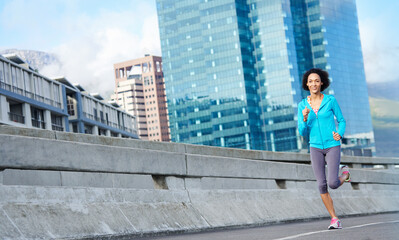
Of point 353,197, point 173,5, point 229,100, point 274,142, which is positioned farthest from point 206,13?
point 353,197

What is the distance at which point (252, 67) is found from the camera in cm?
16700

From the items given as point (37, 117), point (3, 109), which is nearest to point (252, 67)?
point (37, 117)

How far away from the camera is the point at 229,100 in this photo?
164m

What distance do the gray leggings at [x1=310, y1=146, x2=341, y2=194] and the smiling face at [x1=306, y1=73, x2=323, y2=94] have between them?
0.73 m

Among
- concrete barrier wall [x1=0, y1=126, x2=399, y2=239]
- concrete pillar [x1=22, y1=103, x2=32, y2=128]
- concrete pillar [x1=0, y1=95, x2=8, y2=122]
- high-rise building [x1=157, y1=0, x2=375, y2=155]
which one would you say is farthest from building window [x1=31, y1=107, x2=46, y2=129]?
high-rise building [x1=157, y1=0, x2=375, y2=155]

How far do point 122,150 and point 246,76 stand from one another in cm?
15886

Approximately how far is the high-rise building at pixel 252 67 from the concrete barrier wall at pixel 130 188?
151 metres

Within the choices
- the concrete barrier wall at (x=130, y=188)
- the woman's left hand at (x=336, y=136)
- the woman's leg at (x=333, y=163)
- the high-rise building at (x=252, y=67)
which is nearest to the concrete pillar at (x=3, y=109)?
the concrete barrier wall at (x=130, y=188)

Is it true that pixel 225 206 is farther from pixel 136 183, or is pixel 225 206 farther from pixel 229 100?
pixel 229 100

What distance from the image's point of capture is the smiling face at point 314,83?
26.6 ft

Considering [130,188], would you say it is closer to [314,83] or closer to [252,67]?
[314,83]

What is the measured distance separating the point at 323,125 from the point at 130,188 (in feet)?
8.27

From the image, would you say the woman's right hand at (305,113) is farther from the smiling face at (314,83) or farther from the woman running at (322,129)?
the smiling face at (314,83)

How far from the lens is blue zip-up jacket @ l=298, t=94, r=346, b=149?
Result: 26.3 ft
